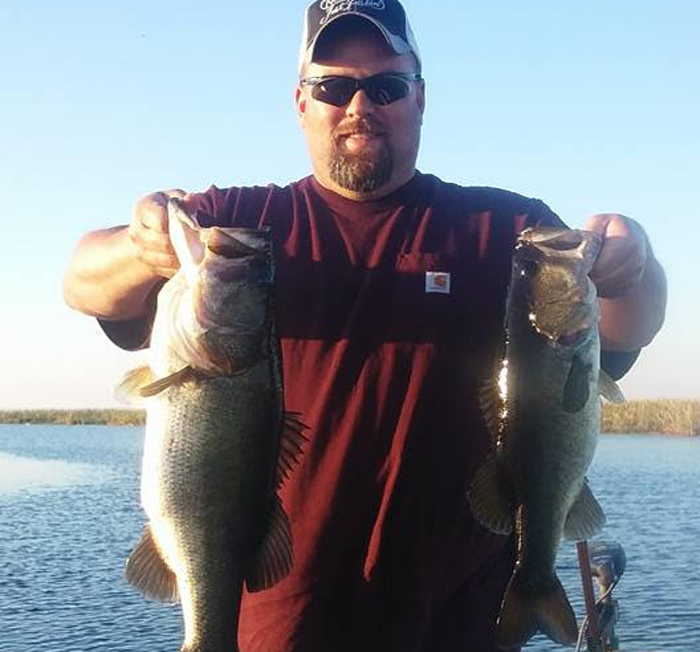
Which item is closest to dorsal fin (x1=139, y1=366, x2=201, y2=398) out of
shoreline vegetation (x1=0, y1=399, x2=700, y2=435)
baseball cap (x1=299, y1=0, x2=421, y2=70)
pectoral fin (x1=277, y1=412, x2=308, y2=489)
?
pectoral fin (x1=277, y1=412, x2=308, y2=489)

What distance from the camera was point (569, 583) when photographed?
1786 centimetres

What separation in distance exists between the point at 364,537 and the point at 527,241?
132 centimetres

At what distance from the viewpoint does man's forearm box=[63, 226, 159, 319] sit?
405 centimetres

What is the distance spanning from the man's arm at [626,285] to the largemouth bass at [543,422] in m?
0.10

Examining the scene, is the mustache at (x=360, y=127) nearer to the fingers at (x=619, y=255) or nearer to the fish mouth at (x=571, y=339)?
the fingers at (x=619, y=255)

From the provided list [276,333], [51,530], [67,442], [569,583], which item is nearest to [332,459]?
[276,333]

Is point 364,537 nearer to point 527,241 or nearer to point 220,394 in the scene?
point 220,394

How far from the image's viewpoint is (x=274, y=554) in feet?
11.8

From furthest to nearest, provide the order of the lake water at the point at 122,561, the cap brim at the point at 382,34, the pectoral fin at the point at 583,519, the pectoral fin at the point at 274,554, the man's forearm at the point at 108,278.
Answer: the lake water at the point at 122,561 < the cap brim at the point at 382,34 < the man's forearm at the point at 108,278 < the pectoral fin at the point at 583,519 < the pectoral fin at the point at 274,554

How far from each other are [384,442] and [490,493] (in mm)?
456

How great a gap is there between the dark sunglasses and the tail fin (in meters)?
1.99

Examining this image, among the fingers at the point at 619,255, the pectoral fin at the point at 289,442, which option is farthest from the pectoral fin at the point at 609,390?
the pectoral fin at the point at 289,442

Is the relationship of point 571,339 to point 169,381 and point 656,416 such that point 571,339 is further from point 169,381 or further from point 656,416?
point 656,416

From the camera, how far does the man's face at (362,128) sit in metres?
4.26
